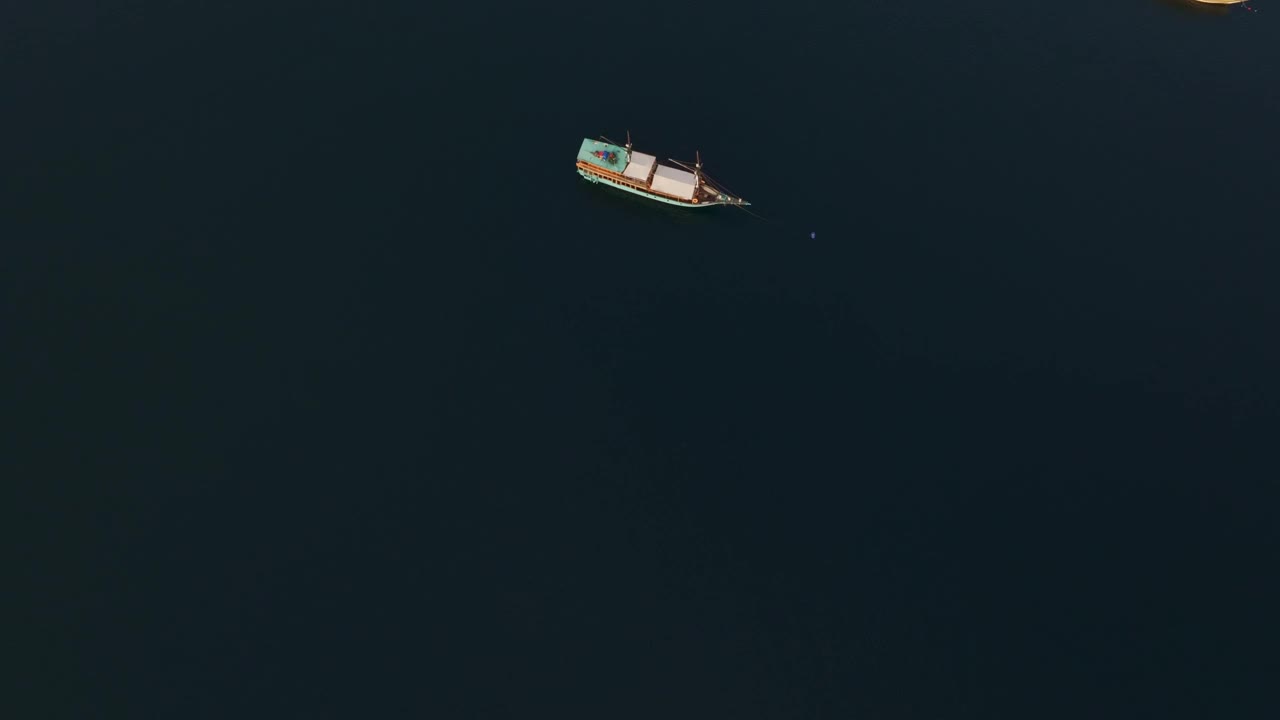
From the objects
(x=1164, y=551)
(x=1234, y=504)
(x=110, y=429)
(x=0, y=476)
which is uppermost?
(x=1234, y=504)

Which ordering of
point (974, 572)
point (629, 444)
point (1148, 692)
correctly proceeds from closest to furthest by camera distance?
point (1148, 692), point (974, 572), point (629, 444)

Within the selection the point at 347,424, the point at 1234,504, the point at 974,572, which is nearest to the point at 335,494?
the point at 347,424

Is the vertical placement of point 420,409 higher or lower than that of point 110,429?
higher

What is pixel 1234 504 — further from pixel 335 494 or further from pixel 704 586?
pixel 335 494

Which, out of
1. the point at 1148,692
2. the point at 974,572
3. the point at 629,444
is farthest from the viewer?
the point at 629,444

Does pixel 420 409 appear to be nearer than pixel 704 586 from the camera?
No

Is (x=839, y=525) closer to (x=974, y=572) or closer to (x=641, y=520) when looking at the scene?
(x=974, y=572)

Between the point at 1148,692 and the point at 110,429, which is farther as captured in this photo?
the point at 110,429

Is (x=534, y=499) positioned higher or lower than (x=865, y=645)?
higher

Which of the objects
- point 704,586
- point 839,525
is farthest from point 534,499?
point 839,525
